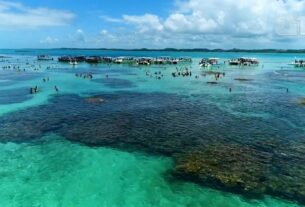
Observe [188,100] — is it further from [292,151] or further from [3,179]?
[3,179]

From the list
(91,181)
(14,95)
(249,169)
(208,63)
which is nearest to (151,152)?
(91,181)

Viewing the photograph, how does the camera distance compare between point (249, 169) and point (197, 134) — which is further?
point (197, 134)

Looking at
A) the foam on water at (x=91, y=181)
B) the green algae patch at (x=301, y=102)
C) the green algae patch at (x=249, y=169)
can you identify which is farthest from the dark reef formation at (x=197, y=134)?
the green algae patch at (x=301, y=102)

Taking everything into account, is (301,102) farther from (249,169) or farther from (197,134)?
(249,169)

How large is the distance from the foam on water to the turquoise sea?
7 centimetres

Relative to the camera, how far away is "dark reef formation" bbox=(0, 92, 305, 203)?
968 inches

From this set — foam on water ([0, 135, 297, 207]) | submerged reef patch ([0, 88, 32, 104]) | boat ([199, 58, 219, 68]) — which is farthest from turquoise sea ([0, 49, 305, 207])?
boat ([199, 58, 219, 68])

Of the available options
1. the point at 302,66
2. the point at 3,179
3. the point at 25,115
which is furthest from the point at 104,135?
the point at 302,66

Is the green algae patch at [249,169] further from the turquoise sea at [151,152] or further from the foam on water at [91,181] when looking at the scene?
the foam on water at [91,181]

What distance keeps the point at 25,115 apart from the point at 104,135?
15.8 metres

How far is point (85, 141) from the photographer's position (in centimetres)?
3334

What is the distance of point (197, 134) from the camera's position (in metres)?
35.2

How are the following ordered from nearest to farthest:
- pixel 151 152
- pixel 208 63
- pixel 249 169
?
pixel 249 169, pixel 151 152, pixel 208 63

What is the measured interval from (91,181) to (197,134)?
48.2 ft
